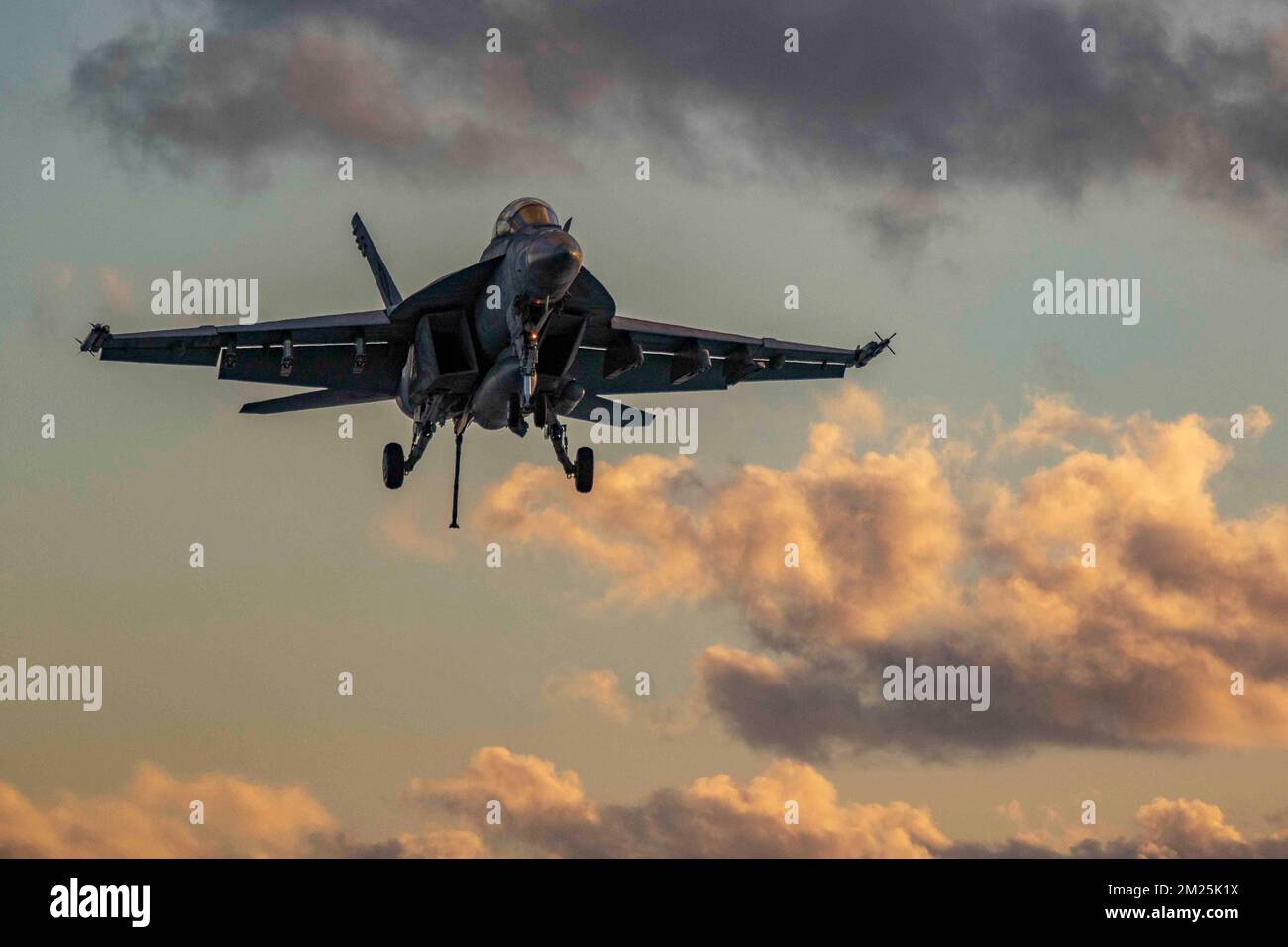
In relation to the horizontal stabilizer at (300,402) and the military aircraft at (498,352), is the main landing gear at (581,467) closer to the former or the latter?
the military aircraft at (498,352)

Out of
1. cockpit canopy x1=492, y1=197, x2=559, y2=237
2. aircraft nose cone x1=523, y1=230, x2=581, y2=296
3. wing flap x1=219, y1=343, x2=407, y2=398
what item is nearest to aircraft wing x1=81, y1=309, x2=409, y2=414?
wing flap x1=219, y1=343, x2=407, y2=398

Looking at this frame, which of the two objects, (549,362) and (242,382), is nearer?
(549,362)

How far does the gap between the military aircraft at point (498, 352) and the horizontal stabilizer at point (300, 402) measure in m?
0.04

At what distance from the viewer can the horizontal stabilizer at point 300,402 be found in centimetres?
5406

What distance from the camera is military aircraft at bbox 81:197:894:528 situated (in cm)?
4756

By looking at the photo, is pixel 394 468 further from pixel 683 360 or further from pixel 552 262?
pixel 552 262

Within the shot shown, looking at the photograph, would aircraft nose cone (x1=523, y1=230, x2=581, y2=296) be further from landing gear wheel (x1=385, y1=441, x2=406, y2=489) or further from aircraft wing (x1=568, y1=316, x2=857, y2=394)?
landing gear wheel (x1=385, y1=441, x2=406, y2=489)

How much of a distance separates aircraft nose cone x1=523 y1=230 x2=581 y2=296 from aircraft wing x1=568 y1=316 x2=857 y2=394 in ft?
20.2
